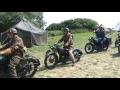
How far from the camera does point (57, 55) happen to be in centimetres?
908

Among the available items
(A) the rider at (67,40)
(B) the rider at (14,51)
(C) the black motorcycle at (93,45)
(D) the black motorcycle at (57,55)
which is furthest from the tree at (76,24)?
(C) the black motorcycle at (93,45)

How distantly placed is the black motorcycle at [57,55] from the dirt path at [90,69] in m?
0.14

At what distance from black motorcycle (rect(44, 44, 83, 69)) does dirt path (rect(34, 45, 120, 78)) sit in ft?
0.47

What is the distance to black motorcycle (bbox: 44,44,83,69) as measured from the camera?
892 cm

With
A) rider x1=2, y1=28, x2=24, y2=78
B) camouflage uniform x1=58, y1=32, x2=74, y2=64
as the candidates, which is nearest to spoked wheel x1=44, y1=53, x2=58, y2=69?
camouflage uniform x1=58, y1=32, x2=74, y2=64

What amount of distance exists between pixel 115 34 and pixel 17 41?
12.3ft

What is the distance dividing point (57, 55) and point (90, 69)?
3.16ft

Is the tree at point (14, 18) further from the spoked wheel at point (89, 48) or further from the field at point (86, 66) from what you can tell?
the spoked wheel at point (89, 48)

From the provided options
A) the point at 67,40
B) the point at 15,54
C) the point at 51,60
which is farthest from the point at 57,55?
the point at 15,54

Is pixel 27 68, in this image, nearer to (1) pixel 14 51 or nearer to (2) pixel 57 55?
(1) pixel 14 51

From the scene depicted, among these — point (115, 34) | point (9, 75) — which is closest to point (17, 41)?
point (9, 75)
